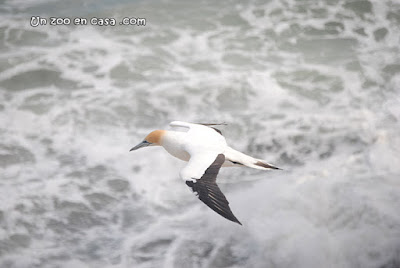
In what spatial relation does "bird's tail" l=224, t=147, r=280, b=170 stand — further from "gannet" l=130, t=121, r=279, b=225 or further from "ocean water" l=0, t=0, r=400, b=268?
"ocean water" l=0, t=0, r=400, b=268

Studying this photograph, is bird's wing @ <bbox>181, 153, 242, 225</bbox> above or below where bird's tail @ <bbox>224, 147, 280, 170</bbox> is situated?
above

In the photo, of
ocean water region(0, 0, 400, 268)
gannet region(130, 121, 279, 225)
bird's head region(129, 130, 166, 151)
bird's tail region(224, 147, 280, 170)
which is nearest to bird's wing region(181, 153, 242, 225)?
gannet region(130, 121, 279, 225)

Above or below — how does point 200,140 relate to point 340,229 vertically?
above

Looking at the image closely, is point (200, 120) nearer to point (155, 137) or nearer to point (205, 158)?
point (155, 137)

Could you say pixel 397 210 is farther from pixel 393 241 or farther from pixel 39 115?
pixel 39 115

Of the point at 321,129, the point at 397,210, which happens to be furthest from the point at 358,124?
the point at 397,210

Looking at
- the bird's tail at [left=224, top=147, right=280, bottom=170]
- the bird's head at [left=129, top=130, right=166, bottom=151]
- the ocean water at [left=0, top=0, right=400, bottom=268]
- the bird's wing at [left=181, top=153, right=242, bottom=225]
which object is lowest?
the ocean water at [left=0, top=0, right=400, bottom=268]

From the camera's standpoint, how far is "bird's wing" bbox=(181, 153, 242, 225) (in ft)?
16.5

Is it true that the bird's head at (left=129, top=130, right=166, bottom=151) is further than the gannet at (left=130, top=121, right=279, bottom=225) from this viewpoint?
Yes

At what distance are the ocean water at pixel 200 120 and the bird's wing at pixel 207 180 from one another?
2.89 feet

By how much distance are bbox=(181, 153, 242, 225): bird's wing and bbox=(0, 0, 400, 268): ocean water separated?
2.89ft

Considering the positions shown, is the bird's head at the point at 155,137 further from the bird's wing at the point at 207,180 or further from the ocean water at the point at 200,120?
the bird's wing at the point at 207,180

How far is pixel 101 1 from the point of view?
504 inches

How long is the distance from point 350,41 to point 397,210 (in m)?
6.12
